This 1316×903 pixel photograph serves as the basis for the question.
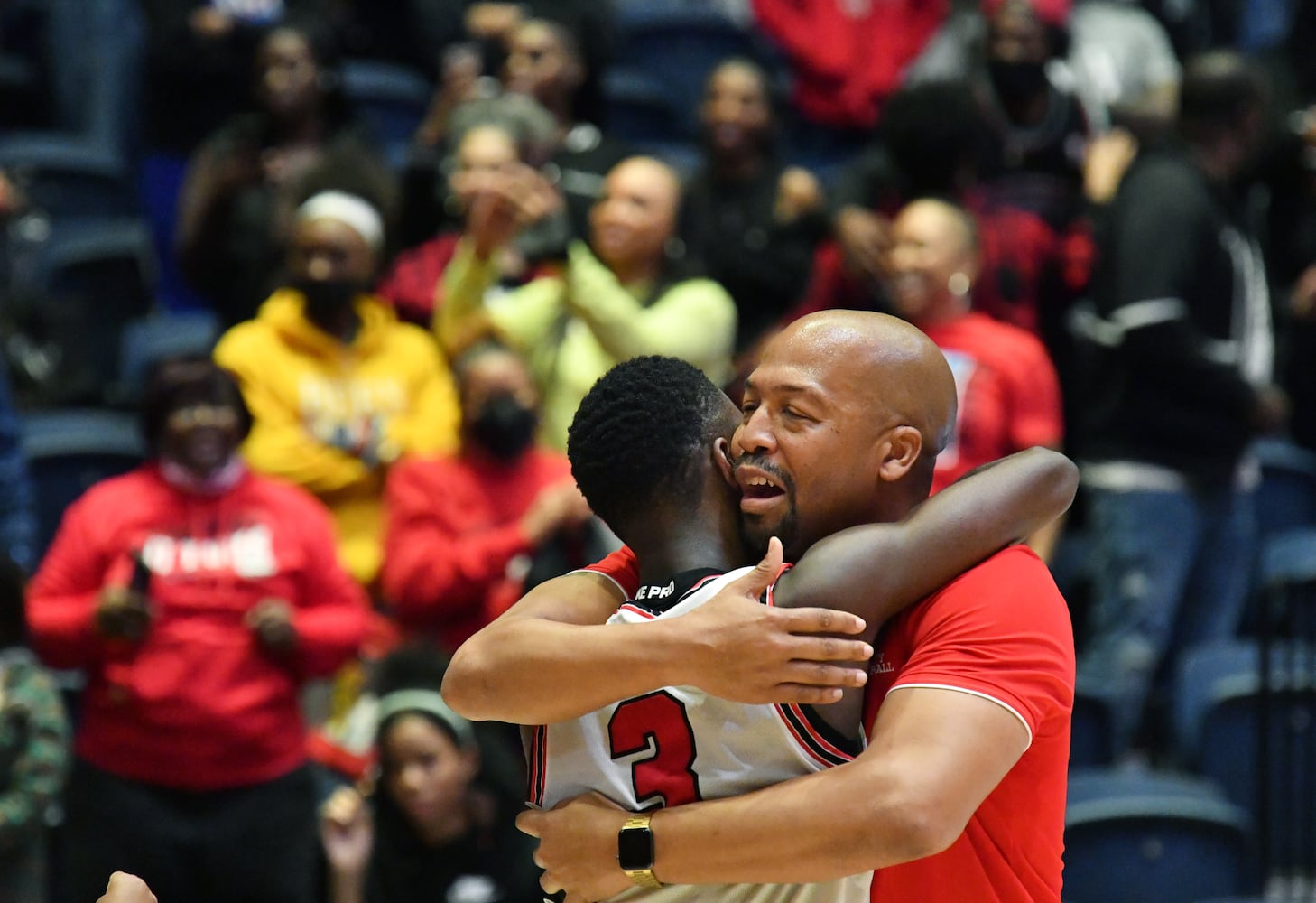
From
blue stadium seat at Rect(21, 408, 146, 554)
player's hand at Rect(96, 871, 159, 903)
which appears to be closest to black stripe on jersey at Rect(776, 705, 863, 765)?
player's hand at Rect(96, 871, 159, 903)

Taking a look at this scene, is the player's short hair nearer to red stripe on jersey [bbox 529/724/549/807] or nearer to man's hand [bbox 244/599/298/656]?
red stripe on jersey [bbox 529/724/549/807]

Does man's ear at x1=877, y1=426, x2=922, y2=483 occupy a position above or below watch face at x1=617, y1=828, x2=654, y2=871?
above

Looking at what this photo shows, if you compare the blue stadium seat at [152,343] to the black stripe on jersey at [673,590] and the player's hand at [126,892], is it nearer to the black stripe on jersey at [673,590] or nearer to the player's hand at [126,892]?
the player's hand at [126,892]

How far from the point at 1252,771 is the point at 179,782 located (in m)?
2.97

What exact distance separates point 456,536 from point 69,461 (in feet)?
4.56

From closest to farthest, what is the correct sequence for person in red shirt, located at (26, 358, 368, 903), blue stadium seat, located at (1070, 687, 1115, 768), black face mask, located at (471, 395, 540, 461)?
person in red shirt, located at (26, 358, 368, 903) < black face mask, located at (471, 395, 540, 461) < blue stadium seat, located at (1070, 687, 1115, 768)

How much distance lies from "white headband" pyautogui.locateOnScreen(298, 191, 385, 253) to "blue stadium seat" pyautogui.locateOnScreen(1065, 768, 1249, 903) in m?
2.67

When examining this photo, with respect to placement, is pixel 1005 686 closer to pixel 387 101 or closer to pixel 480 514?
pixel 480 514

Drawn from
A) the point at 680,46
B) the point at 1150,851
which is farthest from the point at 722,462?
the point at 680,46

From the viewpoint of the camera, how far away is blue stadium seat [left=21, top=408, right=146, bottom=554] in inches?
228

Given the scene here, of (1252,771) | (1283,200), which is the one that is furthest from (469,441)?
(1283,200)

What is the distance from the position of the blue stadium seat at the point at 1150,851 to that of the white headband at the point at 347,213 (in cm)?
267

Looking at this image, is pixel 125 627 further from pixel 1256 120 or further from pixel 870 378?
pixel 1256 120

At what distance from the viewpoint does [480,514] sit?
17.2 ft
